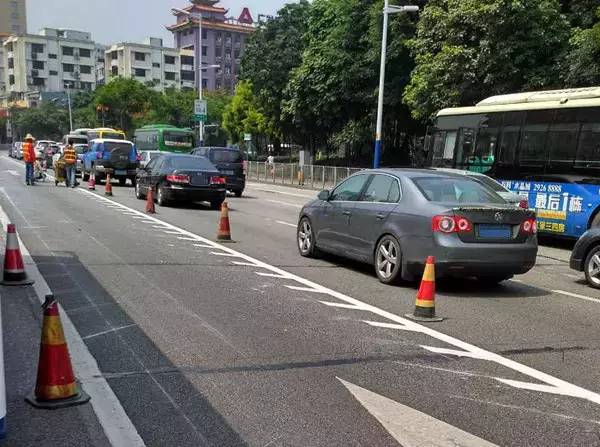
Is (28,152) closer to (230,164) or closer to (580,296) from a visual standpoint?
(230,164)

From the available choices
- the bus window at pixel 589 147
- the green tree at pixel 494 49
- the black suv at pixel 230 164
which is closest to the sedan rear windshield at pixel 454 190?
the bus window at pixel 589 147

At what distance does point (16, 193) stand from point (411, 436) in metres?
20.4

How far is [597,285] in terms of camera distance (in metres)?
9.05

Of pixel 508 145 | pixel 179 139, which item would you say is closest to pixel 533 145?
pixel 508 145

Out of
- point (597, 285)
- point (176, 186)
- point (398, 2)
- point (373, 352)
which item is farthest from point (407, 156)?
point (373, 352)

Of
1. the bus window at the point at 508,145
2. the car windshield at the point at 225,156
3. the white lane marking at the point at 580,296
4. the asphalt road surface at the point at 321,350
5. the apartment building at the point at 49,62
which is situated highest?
the apartment building at the point at 49,62

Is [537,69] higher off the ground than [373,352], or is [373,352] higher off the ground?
[537,69]

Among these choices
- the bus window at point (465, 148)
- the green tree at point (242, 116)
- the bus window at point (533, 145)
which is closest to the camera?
the bus window at point (533, 145)

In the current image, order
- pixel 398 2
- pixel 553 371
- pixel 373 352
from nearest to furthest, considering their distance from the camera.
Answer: pixel 553 371
pixel 373 352
pixel 398 2

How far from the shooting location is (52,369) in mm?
4297

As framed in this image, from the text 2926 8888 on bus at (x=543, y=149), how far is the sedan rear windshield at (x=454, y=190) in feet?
15.8

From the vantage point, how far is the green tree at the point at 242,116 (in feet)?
214

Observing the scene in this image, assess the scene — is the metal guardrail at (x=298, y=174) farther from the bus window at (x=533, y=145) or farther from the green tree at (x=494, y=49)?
the bus window at (x=533, y=145)

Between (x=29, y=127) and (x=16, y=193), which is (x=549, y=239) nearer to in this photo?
(x=16, y=193)
